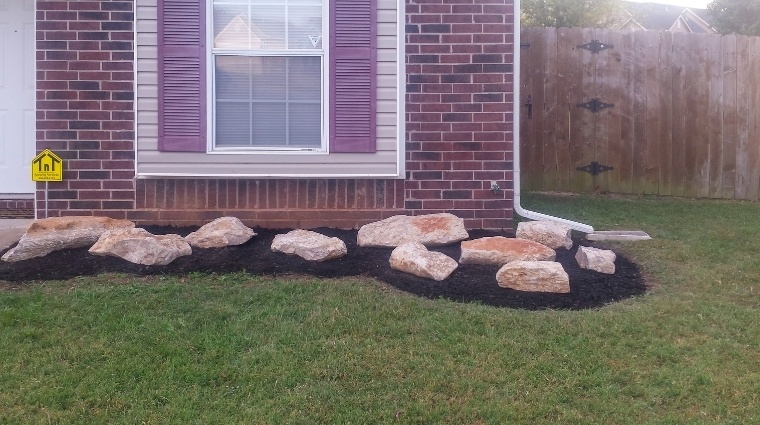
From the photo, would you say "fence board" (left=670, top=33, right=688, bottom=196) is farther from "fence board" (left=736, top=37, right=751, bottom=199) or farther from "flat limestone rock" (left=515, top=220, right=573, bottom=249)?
"flat limestone rock" (left=515, top=220, right=573, bottom=249)

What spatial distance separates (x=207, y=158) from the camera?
6352 mm

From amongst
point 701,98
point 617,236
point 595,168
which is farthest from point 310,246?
point 701,98

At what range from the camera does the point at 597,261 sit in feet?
17.8

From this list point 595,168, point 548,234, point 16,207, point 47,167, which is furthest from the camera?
point 595,168

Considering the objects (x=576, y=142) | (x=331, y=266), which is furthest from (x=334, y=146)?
(x=576, y=142)

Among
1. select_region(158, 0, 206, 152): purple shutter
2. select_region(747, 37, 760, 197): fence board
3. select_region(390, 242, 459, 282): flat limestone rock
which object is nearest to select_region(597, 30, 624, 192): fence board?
select_region(747, 37, 760, 197): fence board

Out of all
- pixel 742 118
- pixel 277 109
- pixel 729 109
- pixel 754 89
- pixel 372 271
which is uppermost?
pixel 754 89

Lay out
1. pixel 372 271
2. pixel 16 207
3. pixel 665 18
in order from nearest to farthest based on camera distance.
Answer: pixel 372 271 < pixel 16 207 < pixel 665 18

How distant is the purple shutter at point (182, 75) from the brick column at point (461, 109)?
164 cm

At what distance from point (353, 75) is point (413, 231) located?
4.58 ft

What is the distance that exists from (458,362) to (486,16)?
3.41m

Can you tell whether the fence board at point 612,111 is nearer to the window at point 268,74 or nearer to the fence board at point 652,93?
the fence board at point 652,93

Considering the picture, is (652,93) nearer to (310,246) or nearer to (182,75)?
(310,246)

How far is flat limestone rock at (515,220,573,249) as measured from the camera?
5.93 m
